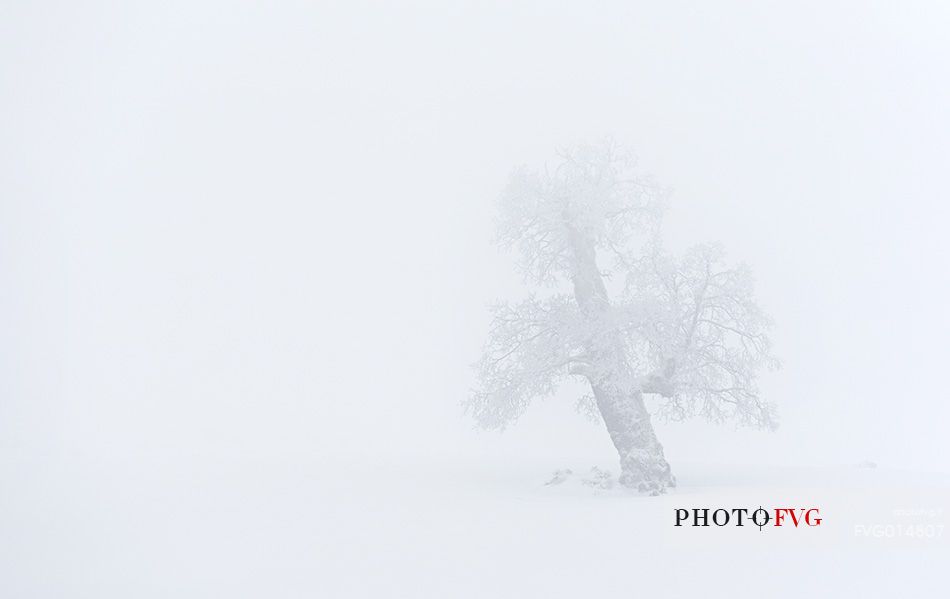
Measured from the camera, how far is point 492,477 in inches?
767

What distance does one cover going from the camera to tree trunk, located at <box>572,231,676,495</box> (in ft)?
53.9

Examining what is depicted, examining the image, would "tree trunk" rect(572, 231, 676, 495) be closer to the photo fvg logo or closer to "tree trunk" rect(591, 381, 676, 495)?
"tree trunk" rect(591, 381, 676, 495)

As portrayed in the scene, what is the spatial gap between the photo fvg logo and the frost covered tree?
2742mm

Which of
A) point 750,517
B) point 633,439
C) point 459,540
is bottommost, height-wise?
point 459,540

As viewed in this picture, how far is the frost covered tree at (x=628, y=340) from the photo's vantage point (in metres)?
16.6

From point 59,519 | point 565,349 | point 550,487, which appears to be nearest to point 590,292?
point 565,349

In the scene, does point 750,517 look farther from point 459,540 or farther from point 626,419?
point 459,540

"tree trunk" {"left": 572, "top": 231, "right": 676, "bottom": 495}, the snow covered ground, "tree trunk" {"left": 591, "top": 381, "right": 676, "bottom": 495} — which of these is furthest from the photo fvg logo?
"tree trunk" {"left": 591, "top": 381, "right": 676, "bottom": 495}

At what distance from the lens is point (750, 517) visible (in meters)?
13.0

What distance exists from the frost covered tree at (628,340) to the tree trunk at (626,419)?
0.08 feet

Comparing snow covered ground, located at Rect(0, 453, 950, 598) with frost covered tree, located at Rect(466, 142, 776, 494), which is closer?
snow covered ground, located at Rect(0, 453, 950, 598)

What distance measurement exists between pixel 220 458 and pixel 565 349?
15.3 meters

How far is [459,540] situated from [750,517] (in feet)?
17.8

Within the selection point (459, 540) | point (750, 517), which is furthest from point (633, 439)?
point (459, 540)
